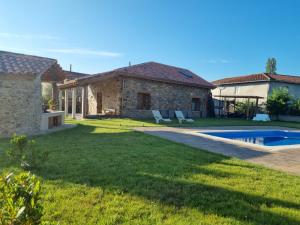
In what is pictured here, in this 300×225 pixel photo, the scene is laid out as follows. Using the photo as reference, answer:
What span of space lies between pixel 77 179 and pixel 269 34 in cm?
2658

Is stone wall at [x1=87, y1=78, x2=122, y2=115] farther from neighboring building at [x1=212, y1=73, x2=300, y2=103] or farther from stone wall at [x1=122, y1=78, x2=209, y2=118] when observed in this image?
neighboring building at [x1=212, y1=73, x2=300, y2=103]

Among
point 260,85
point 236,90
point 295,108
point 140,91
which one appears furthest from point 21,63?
point 236,90

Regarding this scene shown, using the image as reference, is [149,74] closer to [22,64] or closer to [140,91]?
[140,91]

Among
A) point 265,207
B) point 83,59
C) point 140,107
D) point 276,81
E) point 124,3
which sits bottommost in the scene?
point 265,207

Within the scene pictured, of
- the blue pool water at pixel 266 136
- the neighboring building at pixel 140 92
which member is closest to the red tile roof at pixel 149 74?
the neighboring building at pixel 140 92

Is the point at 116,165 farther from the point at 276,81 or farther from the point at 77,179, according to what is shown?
the point at 276,81

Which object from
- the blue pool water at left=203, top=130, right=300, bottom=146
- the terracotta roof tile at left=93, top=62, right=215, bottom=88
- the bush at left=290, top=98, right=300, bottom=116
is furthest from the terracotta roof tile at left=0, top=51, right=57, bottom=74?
the bush at left=290, top=98, right=300, bottom=116

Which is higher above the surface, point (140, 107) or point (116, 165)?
point (140, 107)

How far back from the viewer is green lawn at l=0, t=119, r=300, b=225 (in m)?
3.18

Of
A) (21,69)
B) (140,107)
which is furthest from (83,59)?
(21,69)

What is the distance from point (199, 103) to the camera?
949 inches

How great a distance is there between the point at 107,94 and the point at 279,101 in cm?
1863

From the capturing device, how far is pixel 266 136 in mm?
14414

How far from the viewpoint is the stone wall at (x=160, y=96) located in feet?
61.9
